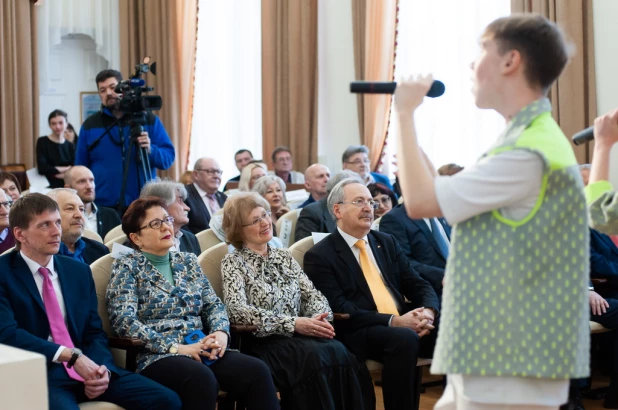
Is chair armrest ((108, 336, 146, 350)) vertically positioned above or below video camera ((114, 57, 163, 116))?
below

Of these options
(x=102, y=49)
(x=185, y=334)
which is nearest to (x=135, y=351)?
(x=185, y=334)

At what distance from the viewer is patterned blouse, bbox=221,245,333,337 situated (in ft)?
11.3

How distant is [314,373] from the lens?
341 cm

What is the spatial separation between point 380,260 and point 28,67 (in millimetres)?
6437

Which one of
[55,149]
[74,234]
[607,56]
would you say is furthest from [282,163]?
[74,234]

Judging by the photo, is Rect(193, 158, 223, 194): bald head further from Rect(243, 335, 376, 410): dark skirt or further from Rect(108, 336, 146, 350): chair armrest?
Rect(108, 336, 146, 350): chair armrest

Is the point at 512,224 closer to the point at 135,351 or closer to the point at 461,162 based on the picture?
the point at 135,351

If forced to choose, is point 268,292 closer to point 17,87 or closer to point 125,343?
point 125,343

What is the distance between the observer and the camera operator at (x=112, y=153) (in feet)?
17.4

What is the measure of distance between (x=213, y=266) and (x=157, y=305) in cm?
46

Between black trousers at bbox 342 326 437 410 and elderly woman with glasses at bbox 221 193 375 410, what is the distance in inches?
3.3

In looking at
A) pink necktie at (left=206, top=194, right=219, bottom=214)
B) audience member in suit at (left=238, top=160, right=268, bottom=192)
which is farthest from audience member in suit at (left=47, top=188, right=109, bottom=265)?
audience member in suit at (left=238, top=160, right=268, bottom=192)

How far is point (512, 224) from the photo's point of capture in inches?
58.6

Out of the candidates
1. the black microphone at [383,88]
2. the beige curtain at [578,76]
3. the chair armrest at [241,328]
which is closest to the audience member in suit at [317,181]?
the beige curtain at [578,76]
